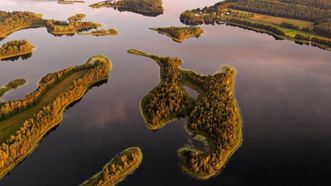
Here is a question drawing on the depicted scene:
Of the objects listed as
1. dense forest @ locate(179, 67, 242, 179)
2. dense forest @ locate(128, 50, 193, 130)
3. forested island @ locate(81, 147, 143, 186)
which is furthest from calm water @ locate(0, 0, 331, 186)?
dense forest @ locate(128, 50, 193, 130)

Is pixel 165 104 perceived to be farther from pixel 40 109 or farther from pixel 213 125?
pixel 40 109

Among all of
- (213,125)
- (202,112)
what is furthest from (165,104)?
(213,125)

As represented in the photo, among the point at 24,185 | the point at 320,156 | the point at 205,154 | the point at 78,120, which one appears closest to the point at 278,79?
the point at 320,156

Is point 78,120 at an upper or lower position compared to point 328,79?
lower

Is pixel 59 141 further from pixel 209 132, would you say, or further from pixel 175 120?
pixel 209 132

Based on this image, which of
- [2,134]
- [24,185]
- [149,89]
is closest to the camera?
[24,185]

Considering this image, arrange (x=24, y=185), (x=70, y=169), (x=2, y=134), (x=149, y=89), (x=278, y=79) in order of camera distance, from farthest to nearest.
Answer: (x=278, y=79) < (x=149, y=89) < (x=2, y=134) < (x=70, y=169) < (x=24, y=185)

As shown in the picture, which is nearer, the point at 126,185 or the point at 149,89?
the point at 126,185
